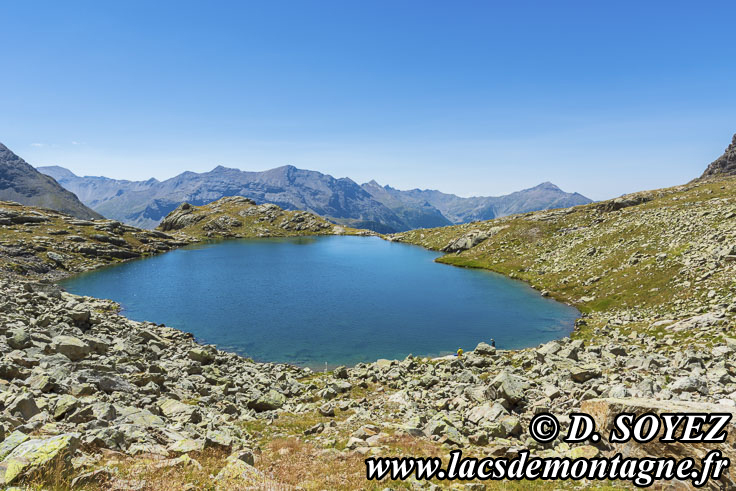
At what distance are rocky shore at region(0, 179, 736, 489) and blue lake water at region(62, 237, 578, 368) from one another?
726cm

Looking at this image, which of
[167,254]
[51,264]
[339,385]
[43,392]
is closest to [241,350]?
[339,385]

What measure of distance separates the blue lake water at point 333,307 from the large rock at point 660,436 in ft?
110

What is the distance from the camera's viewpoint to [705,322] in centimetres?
3862

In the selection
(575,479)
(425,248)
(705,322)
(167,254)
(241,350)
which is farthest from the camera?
(425,248)

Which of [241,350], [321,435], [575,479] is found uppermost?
[575,479]

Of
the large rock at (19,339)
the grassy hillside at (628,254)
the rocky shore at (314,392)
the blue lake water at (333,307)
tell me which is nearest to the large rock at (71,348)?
the rocky shore at (314,392)

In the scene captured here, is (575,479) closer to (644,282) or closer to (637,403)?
(637,403)

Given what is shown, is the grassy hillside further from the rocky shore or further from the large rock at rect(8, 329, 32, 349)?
the large rock at rect(8, 329, 32, 349)

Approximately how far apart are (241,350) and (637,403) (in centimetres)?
4512

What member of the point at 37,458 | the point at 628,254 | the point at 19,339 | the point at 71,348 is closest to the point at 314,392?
the point at 71,348

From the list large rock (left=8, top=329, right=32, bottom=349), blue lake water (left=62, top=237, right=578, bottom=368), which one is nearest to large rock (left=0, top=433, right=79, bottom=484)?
large rock (left=8, top=329, right=32, bottom=349)

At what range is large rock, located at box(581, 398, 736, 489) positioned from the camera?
12.7 meters

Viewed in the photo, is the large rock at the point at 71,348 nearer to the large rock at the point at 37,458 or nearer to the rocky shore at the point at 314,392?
the rocky shore at the point at 314,392

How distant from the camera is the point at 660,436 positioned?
44.5 feet
